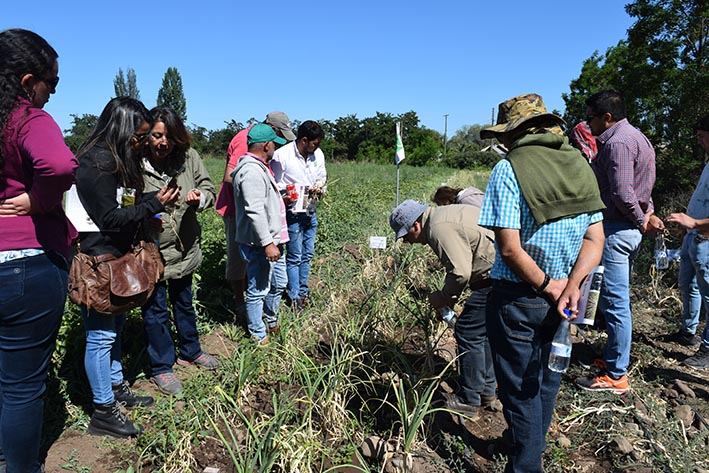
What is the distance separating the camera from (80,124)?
4400 centimetres

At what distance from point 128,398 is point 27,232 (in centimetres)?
143

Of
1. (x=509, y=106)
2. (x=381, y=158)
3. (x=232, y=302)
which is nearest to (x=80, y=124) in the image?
(x=381, y=158)

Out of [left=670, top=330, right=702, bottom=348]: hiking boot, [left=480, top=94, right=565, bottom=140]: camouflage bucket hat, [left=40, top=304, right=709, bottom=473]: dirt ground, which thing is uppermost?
[left=480, top=94, right=565, bottom=140]: camouflage bucket hat

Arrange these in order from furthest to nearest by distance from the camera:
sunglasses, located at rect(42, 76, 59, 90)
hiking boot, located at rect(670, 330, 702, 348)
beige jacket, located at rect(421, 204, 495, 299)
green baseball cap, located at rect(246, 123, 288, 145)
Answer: hiking boot, located at rect(670, 330, 702, 348) → green baseball cap, located at rect(246, 123, 288, 145) → beige jacket, located at rect(421, 204, 495, 299) → sunglasses, located at rect(42, 76, 59, 90)

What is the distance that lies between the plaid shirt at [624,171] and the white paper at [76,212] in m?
3.22

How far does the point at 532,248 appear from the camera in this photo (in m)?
2.01

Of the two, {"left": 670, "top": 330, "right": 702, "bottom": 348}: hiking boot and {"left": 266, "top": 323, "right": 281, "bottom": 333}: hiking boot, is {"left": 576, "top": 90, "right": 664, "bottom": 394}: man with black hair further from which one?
{"left": 266, "top": 323, "right": 281, "bottom": 333}: hiking boot

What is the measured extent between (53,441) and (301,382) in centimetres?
142

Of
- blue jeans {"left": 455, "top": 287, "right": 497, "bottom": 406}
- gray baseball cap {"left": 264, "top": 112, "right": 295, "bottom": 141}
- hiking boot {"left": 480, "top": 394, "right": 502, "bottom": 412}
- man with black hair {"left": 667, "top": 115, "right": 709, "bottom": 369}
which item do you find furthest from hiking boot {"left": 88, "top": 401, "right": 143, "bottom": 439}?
man with black hair {"left": 667, "top": 115, "right": 709, "bottom": 369}

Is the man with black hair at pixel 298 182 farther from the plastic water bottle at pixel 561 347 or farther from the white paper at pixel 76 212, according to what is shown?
the plastic water bottle at pixel 561 347

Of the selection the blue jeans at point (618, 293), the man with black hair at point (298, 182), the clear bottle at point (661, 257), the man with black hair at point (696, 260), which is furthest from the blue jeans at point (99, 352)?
the clear bottle at point (661, 257)

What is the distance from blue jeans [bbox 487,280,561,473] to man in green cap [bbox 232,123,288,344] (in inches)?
70.2

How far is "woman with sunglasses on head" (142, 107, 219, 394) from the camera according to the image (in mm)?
3096

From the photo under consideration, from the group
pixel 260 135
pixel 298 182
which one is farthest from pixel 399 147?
pixel 260 135
